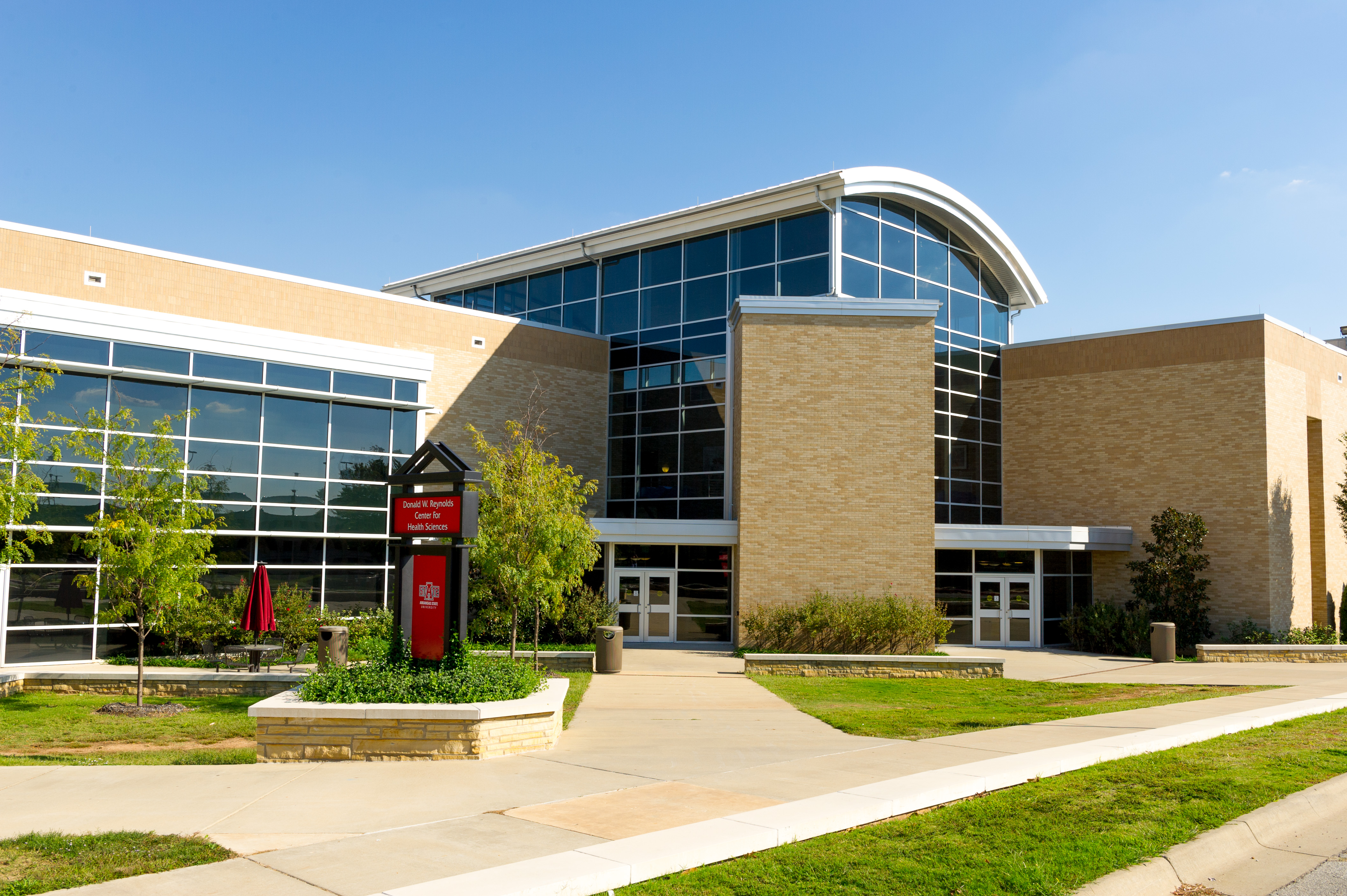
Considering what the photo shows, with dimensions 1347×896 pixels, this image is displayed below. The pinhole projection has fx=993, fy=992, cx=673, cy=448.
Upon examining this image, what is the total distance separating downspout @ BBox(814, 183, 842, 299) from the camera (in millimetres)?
27797

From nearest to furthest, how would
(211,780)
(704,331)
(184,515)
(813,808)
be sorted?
(813,808), (211,780), (184,515), (704,331)

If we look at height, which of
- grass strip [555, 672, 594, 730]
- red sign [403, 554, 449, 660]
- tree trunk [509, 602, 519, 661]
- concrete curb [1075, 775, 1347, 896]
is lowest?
grass strip [555, 672, 594, 730]

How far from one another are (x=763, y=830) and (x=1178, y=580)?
23.7 m

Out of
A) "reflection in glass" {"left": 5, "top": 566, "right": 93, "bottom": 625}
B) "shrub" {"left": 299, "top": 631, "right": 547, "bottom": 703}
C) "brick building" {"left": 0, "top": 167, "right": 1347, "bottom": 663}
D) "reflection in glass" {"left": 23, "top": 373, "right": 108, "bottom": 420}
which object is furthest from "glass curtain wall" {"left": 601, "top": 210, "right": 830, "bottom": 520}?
"shrub" {"left": 299, "top": 631, "right": 547, "bottom": 703}

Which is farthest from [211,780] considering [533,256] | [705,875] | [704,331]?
[533,256]

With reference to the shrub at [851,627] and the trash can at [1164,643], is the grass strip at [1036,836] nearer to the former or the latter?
the shrub at [851,627]

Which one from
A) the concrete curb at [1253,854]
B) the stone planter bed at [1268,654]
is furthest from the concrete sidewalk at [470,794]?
the stone planter bed at [1268,654]

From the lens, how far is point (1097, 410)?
3041cm

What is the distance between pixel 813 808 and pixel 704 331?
76.0 feet

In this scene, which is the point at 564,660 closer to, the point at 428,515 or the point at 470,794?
the point at 428,515

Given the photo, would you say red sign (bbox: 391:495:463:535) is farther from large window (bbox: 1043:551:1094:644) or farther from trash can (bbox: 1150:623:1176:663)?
large window (bbox: 1043:551:1094:644)

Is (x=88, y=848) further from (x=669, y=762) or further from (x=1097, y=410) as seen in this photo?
(x=1097, y=410)

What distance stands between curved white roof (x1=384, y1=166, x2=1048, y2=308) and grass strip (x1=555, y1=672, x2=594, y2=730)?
49.5 feet

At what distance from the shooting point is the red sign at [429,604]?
11961 mm
